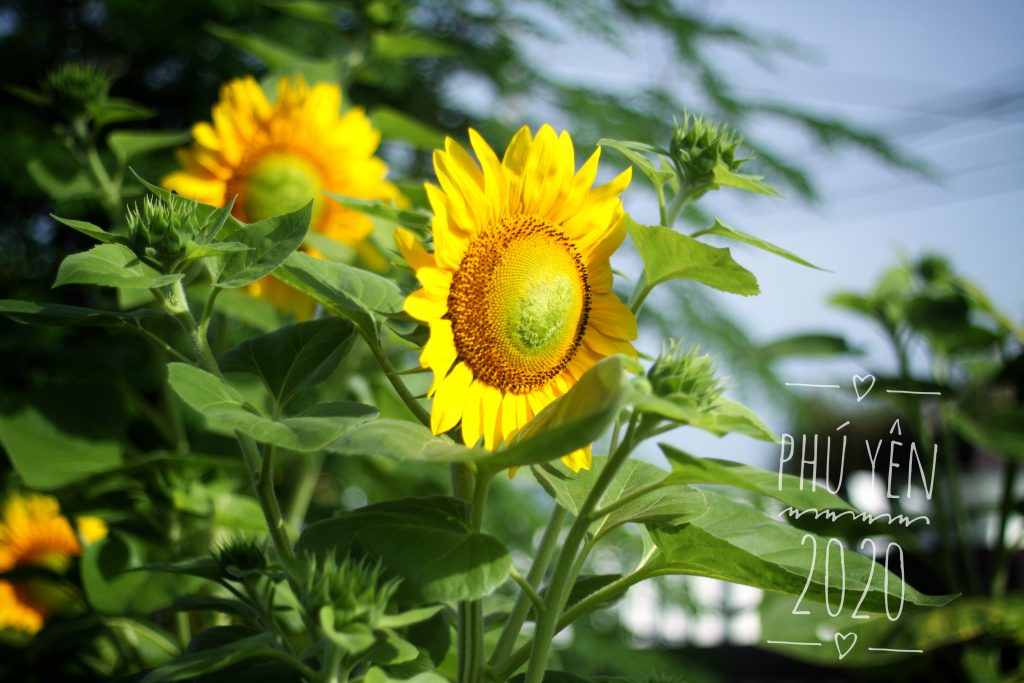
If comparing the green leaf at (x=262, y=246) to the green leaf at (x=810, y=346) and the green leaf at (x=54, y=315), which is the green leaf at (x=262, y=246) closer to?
the green leaf at (x=54, y=315)

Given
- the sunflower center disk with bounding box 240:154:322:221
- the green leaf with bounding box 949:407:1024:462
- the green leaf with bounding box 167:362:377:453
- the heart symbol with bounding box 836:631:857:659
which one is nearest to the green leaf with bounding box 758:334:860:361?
the green leaf with bounding box 949:407:1024:462

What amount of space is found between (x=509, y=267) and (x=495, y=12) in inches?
50.3

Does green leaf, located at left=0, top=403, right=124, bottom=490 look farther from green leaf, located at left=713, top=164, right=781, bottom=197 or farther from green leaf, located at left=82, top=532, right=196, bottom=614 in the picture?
green leaf, located at left=713, top=164, right=781, bottom=197

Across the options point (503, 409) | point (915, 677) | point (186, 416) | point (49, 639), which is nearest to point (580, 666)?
point (915, 677)

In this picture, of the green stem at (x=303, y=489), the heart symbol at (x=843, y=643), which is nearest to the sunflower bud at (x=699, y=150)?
the heart symbol at (x=843, y=643)

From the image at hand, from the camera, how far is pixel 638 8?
5.73 ft

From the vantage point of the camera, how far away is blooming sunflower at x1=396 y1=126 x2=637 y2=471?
365 mm

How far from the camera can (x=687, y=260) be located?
379mm

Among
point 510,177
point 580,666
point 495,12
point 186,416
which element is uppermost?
point 495,12

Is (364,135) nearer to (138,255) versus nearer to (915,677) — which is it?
(138,255)

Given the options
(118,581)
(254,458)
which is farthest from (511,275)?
(118,581)

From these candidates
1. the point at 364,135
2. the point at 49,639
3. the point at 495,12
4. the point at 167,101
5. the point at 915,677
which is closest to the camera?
the point at 49,639

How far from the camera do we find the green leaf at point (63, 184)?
2.35 feet

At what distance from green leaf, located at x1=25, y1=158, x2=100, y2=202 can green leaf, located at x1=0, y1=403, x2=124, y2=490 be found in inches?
5.7
